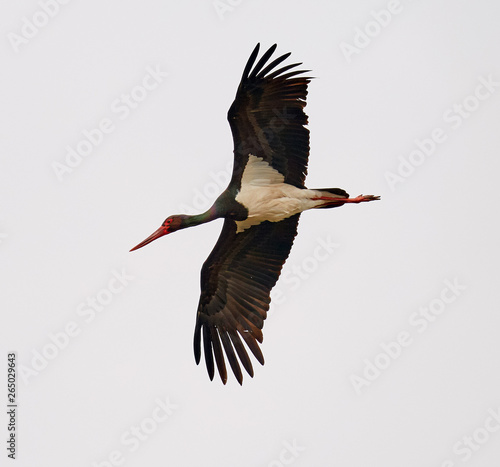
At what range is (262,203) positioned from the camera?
13.7 meters

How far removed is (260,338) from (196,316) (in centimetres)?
101

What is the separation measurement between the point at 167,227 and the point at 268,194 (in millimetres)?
1655

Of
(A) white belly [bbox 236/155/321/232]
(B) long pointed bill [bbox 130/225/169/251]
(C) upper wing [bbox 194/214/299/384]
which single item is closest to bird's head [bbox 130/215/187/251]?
(B) long pointed bill [bbox 130/225/169/251]

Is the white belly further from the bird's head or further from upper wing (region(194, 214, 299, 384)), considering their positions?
the bird's head

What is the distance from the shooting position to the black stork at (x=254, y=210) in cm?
1302

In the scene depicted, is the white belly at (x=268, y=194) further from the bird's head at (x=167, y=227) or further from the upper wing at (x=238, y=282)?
the bird's head at (x=167, y=227)

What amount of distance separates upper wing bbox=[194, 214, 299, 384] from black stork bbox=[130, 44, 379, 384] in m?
0.01

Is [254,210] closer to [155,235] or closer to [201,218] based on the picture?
[201,218]

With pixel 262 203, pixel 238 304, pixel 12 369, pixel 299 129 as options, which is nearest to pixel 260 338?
pixel 238 304

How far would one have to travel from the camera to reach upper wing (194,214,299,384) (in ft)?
46.2

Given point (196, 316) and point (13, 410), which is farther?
point (13, 410)

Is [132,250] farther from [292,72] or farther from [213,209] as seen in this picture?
[292,72]

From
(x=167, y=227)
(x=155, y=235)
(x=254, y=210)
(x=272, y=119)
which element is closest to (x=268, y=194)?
(x=254, y=210)

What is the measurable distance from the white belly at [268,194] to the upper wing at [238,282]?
0.38 metres
